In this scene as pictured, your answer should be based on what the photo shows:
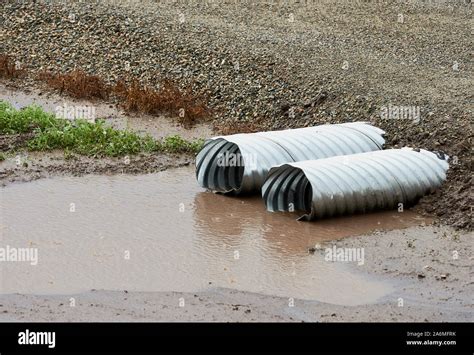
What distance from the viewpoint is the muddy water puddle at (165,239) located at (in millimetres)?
10062

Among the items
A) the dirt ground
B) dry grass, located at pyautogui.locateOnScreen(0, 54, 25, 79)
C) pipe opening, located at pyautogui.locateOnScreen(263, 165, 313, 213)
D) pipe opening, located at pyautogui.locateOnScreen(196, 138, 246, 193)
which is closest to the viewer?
the dirt ground

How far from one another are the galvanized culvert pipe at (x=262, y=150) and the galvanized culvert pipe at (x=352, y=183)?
0.40 meters

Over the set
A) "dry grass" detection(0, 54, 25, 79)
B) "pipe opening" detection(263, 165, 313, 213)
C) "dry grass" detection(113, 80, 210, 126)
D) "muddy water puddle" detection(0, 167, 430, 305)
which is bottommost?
"muddy water puddle" detection(0, 167, 430, 305)

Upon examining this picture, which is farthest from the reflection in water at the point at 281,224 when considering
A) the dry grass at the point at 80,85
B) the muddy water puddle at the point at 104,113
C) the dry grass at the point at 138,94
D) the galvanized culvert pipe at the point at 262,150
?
the dry grass at the point at 80,85

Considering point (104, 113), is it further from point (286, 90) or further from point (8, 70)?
point (286, 90)

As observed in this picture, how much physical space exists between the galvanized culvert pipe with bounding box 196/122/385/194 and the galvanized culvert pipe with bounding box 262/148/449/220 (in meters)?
0.40

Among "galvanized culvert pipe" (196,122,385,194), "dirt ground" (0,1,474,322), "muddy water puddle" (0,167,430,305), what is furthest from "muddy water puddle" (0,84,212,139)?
"galvanized culvert pipe" (196,122,385,194)

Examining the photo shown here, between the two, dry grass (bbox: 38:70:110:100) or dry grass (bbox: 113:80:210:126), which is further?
dry grass (bbox: 38:70:110:100)

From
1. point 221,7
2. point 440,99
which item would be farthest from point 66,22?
point 440,99

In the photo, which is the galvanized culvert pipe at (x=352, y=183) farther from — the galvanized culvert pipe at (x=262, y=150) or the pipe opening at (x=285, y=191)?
the galvanized culvert pipe at (x=262, y=150)

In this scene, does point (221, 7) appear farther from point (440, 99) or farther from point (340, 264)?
point (340, 264)

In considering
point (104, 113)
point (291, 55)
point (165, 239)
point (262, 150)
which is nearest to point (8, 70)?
point (104, 113)

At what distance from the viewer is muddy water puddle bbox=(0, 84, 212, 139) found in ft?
51.3

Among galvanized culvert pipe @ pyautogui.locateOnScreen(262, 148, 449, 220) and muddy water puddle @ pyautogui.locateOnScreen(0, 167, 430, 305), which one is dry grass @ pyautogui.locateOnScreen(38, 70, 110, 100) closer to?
muddy water puddle @ pyautogui.locateOnScreen(0, 167, 430, 305)
